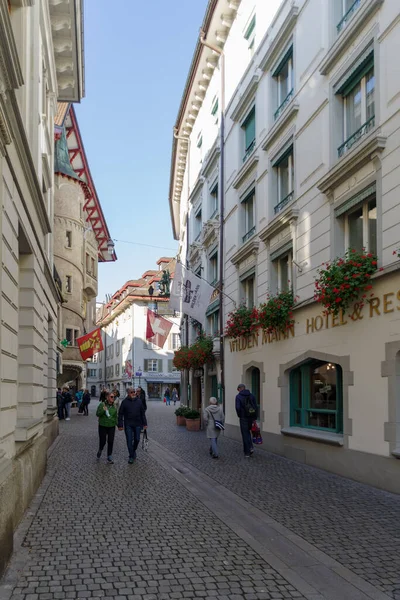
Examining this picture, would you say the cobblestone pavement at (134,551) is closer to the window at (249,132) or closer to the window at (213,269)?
the window at (249,132)

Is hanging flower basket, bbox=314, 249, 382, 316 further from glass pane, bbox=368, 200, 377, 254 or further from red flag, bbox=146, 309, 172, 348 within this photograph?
red flag, bbox=146, 309, 172, 348

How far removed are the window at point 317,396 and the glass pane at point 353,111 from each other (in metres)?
4.85

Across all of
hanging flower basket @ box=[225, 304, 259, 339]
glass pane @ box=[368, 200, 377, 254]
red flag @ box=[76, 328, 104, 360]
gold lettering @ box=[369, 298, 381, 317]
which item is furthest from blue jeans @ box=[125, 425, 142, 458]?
red flag @ box=[76, 328, 104, 360]

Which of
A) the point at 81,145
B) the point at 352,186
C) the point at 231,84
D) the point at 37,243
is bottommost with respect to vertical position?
the point at 37,243

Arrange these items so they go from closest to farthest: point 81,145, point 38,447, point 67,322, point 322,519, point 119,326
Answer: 1. point 322,519
2. point 38,447
3. point 67,322
4. point 81,145
5. point 119,326

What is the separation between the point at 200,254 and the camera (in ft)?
90.8

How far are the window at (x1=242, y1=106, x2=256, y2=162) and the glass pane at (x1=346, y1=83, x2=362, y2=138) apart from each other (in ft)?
21.3

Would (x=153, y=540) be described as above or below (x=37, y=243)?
below

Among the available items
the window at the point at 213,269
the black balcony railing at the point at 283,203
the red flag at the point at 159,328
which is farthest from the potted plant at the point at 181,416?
the black balcony railing at the point at 283,203

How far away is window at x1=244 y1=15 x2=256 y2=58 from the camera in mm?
19641

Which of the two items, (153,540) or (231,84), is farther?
(231,84)

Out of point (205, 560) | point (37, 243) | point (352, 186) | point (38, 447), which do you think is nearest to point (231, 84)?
point (352, 186)

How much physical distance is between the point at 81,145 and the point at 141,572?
39.7 meters

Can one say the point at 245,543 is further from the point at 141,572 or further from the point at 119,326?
the point at 119,326
